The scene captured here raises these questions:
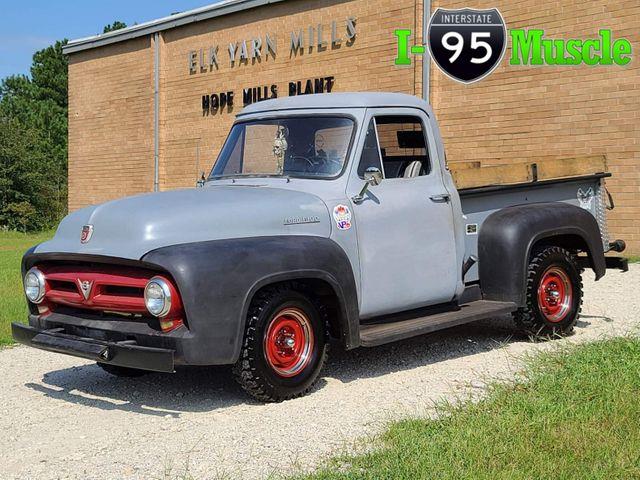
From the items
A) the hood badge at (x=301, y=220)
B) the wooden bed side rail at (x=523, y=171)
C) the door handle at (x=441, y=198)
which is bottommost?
the hood badge at (x=301, y=220)

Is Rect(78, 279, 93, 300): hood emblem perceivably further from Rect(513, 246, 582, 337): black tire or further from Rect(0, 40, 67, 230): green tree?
Rect(0, 40, 67, 230): green tree

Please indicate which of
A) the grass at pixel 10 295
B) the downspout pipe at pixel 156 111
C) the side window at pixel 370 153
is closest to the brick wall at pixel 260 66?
the downspout pipe at pixel 156 111

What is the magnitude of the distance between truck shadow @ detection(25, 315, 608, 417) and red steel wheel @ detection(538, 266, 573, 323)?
0.35 metres

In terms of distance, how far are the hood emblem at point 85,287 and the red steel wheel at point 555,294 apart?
399 centimetres

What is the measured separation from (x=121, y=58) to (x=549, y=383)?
73.3 feet

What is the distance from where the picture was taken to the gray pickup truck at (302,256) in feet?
18.5

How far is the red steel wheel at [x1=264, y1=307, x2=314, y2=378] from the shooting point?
19.7 ft

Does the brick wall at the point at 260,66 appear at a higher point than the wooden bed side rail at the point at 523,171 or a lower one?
higher

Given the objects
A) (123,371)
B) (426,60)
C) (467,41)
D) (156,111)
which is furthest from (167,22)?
(123,371)

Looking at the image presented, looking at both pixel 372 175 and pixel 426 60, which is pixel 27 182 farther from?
pixel 372 175

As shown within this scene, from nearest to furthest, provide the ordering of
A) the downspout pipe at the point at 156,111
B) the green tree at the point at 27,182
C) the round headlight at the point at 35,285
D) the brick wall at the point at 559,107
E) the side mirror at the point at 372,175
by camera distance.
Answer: the round headlight at the point at 35,285 → the side mirror at the point at 372,175 → the brick wall at the point at 559,107 → the downspout pipe at the point at 156,111 → the green tree at the point at 27,182

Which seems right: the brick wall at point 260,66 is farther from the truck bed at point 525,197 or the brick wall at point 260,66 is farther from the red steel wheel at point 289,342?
the red steel wheel at point 289,342

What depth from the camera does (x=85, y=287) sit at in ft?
19.7

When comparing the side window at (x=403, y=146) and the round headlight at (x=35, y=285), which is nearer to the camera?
the round headlight at (x=35, y=285)
